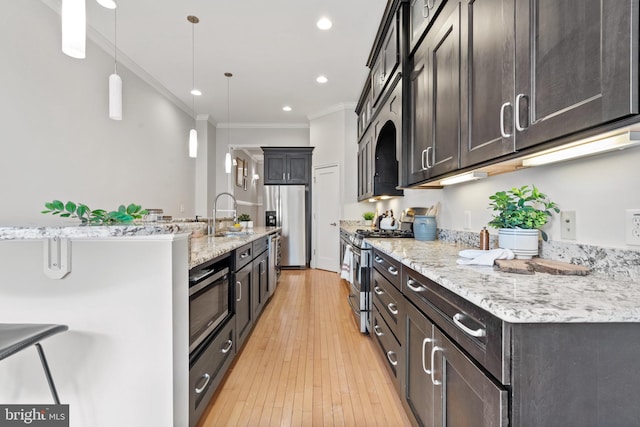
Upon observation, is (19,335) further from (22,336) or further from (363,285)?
(363,285)

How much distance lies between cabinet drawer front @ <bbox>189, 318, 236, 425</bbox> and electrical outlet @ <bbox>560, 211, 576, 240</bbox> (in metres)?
1.79

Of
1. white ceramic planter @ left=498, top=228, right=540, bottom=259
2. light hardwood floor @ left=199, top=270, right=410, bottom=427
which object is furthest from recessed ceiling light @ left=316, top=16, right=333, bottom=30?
light hardwood floor @ left=199, top=270, right=410, bottom=427

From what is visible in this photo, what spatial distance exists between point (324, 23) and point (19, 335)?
11.0ft

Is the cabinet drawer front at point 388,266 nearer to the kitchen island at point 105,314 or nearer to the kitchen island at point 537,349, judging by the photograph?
the kitchen island at point 537,349

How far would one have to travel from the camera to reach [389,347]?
182 cm

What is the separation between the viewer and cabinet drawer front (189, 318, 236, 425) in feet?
4.60

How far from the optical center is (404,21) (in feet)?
7.47

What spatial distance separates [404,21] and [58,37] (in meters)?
3.18

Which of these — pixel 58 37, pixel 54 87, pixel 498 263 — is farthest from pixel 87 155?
pixel 498 263

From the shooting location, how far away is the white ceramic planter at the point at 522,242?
4.20 ft

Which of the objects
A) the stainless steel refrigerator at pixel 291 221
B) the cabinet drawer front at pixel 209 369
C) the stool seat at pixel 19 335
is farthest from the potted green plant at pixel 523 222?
the stainless steel refrigerator at pixel 291 221

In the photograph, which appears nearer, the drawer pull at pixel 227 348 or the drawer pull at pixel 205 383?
the drawer pull at pixel 205 383

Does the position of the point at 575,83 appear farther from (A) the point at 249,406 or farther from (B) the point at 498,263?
(A) the point at 249,406

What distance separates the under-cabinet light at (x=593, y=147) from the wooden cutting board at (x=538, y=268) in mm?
417
